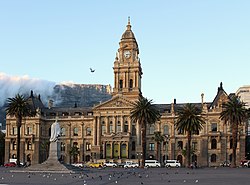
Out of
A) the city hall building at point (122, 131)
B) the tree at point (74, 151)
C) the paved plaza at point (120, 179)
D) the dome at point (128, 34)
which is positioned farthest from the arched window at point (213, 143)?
the paved plaza at point (120, 179)

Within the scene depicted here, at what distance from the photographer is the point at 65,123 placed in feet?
452

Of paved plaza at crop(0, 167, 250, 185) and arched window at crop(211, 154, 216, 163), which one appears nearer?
paved plaza at crop(0, 167, 250, 185)

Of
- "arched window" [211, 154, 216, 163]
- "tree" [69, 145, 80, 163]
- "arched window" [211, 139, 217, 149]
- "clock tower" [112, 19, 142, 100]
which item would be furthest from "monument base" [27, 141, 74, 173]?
"clock tower" [112, 19, 142, 100]

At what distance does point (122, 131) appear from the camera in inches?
5032

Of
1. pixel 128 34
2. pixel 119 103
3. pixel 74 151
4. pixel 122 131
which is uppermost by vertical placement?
pixel 128 34

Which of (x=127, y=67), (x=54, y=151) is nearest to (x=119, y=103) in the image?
(x=127, y=67)

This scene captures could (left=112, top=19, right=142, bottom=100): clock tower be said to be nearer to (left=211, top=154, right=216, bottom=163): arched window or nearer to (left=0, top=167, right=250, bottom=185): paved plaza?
(left=211, top=154, right=216, bottom=163): arched window

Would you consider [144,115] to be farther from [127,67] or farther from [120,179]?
[120,179]

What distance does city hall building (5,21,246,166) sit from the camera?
4818 inches

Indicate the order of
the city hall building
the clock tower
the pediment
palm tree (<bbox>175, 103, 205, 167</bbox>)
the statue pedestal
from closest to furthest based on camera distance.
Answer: the statue pedestal
palm tree (<bbox>175, 103, 205, 167</bbox>)
the city hall building
the pediment
the clock tower

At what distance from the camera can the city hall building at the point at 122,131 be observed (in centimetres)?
12238

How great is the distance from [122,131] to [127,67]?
19.9 metres

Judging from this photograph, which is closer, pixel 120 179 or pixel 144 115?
pixel 120 179

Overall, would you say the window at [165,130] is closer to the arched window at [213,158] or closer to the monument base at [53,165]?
the arched window at [213,158]
